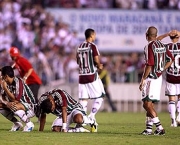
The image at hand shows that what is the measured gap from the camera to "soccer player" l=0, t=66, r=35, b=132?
1736 centimetres

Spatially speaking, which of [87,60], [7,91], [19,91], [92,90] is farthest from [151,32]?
[92,90]

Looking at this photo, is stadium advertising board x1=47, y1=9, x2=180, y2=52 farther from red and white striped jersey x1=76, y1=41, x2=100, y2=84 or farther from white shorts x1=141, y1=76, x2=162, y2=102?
white shorts x1=141, y1=76, x2=162, y2=102

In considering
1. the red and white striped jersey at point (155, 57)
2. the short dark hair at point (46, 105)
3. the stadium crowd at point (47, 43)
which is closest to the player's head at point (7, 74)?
the short dark hair at point (46, 105)

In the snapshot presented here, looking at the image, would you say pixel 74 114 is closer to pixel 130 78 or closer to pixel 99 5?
pixel 130 78

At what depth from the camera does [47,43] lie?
34.7 meters

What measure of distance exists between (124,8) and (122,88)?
5181mm

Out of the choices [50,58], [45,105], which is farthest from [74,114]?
[50,58]

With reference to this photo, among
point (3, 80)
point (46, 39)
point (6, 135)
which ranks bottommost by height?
point (6, 135)

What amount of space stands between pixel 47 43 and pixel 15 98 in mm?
17214

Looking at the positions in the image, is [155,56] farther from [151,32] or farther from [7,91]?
[7,91]

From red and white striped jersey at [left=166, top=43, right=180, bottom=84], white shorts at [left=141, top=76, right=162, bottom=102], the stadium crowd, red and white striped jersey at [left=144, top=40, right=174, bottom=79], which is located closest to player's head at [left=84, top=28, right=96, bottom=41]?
red and white striped jersey at [left=166, top=43, right=180, bottom=84]

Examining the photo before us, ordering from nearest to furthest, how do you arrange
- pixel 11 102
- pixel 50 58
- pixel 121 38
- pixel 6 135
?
pixel 6 135
pixel 11 102
pixel 50 58
pixel 121 38

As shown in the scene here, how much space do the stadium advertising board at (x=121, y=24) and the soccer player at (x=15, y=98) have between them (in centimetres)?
1884

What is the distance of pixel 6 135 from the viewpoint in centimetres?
1642
